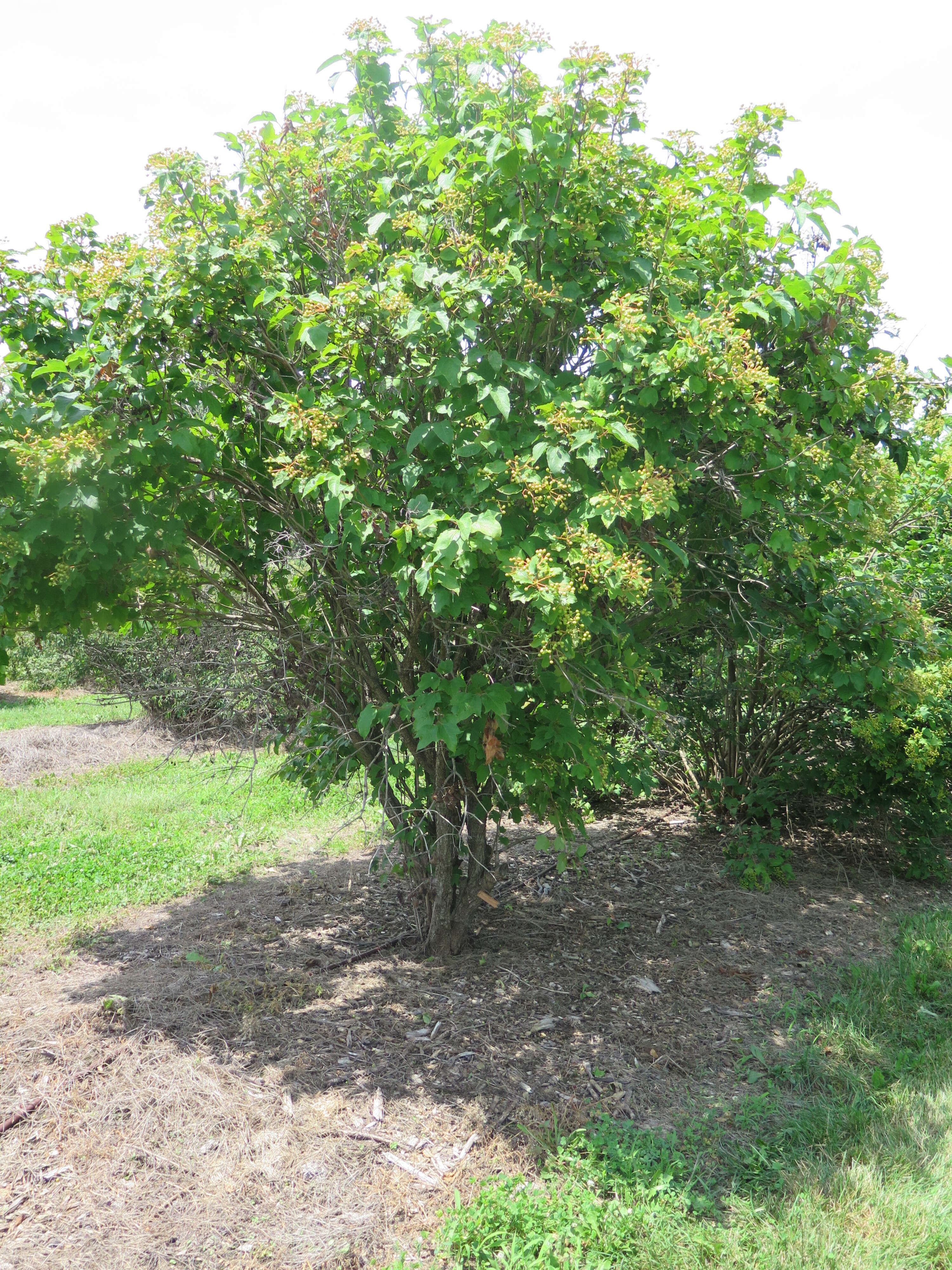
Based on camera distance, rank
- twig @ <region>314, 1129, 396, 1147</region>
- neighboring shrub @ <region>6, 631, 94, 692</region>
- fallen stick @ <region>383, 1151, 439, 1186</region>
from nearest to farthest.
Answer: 1. fallen stick @ <region>383, 1151, 439, 1186</region>
2. twig @ <region>314, 1129, 396, 1147</region>
3. neighboring shrub @ <region>6, 631, 94, 692</region>

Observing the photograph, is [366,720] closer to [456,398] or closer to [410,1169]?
[456,398]

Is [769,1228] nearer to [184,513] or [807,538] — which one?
[807,538]

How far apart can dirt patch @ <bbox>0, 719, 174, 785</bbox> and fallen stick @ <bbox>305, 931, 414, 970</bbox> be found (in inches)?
172

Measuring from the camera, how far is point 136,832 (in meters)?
6.58

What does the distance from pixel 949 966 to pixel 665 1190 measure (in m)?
2.41

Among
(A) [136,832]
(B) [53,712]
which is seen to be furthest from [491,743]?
(B) [53,712]

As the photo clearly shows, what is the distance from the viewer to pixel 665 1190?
8.67 ft

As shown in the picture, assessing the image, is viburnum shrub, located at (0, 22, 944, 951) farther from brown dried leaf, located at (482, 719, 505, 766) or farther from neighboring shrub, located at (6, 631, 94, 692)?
neighboring shrub, located at (6, 631, 94, 692)

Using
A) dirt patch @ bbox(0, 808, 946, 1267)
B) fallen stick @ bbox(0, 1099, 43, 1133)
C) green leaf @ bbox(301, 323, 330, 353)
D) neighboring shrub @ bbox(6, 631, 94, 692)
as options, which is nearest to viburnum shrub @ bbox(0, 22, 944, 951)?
green leaf @ bbox(301, 323, 330, 353)

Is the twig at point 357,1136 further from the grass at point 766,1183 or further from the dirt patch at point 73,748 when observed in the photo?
the dirt patch at point 73,748

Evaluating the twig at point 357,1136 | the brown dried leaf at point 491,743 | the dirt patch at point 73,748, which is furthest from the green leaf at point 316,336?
the dirt patch at point 73,748

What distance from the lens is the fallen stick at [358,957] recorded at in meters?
4.14

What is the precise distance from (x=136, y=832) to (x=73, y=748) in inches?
138

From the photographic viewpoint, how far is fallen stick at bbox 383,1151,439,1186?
8.96ft
